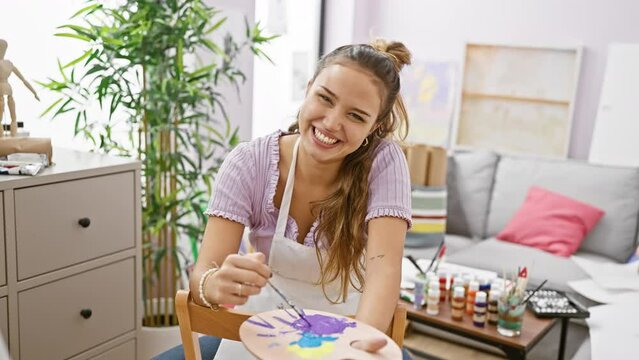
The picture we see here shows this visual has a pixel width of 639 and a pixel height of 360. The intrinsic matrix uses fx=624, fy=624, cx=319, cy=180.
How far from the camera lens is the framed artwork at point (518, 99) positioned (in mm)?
3850

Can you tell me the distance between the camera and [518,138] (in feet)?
13.1

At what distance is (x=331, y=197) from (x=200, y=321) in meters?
0.50

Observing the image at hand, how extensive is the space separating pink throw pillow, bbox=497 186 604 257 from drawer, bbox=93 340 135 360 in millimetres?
2249

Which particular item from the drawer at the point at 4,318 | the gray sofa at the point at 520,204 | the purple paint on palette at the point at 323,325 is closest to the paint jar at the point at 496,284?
the gray sofa at the point at 520,204

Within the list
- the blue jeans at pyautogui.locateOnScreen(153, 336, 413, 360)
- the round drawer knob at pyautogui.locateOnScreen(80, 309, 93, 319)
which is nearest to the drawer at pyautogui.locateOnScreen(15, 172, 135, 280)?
the round drawer knob at pyautogui.locateOnScreen(80, 309, 93, 319)

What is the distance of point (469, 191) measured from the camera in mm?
3871

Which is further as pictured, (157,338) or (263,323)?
(157,338)

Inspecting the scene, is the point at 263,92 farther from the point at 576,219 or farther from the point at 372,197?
the point at 372,197

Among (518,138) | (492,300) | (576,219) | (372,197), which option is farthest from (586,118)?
(372,197)

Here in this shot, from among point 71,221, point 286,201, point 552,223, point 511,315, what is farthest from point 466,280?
point 71,221

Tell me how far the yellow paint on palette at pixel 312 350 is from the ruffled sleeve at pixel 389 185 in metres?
0.51

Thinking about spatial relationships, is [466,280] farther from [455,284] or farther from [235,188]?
[235,188]

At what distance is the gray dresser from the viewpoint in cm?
179

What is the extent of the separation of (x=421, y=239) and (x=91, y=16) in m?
2.04
